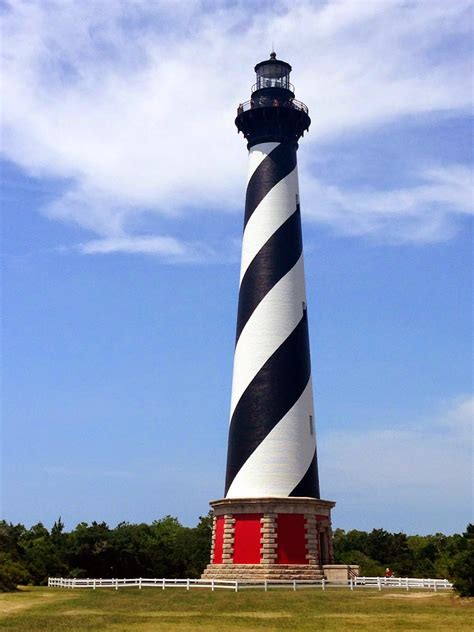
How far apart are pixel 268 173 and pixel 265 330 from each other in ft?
27.9

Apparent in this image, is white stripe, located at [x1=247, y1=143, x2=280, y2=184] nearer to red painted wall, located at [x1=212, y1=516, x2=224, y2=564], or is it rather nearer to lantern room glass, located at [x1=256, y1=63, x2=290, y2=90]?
lantern room glass, located at [x1=256, y1=63, x2=290, y2=90]

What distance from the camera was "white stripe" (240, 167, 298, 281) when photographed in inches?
1480

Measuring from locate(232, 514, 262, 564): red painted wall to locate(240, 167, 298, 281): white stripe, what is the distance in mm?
12070

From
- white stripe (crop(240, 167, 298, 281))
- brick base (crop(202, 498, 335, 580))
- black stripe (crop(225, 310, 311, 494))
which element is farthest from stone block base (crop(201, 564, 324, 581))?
white stripe (crop(240, 167, 298, 281))

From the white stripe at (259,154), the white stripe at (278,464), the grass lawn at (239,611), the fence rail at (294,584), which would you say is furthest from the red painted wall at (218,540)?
the white stripe at (259,154)

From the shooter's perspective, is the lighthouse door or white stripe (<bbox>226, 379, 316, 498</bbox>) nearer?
white stripe (<bbox>226, 379, 316, 498</bbox>)

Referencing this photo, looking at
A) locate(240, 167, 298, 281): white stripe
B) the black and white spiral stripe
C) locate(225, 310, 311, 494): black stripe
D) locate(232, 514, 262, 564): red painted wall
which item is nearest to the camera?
locate(232, 514, 262, 564): red painted wall

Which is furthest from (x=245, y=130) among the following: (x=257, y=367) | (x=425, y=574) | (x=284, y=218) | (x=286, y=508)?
(x=425, y=574)

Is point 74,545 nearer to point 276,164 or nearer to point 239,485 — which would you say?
point 239,485

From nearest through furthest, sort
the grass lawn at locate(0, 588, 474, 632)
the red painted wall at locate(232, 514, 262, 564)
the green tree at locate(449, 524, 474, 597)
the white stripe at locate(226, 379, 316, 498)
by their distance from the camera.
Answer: the grass lawn at locate(0, 588, 474, 632) → the green tree at locate(449, 524, 474, 597) → the red painted wall at locate(232, 514, 262, 564) → the white stripe at locate(226, 379, 316, 498)

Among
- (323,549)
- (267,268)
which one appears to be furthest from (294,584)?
(267,268)

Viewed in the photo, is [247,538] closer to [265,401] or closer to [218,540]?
[218,540]

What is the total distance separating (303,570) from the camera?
1292 inches

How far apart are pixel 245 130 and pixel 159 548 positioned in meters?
27.7
